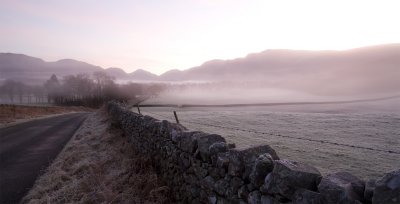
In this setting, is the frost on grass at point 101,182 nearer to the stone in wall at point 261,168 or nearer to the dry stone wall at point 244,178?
the dry stone wall at point 244,178

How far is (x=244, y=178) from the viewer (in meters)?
5.31

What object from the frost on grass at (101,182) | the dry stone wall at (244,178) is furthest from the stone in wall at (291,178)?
the frost on grass at (101,182)

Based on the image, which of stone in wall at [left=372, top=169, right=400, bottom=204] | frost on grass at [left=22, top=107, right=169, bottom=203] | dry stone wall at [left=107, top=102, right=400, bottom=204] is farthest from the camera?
frost on grass at [left=22, top=107, right=169, bottom=203]

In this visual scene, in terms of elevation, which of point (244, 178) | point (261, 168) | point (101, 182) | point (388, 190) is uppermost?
point (388, 190)

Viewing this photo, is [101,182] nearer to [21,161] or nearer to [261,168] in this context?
[261,168]

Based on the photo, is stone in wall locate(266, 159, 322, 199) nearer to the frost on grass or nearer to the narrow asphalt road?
the frost on grass

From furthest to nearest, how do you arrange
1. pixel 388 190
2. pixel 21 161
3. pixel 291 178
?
pixel 21 161
pixel 291 178
pixel 388 190

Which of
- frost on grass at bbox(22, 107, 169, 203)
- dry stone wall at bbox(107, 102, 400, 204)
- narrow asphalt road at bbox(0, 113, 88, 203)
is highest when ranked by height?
dry stone wall at bbox(107, 102, 400, 204)

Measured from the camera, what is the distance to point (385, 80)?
167625 millimetres

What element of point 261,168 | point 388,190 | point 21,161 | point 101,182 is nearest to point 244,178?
point 261,168

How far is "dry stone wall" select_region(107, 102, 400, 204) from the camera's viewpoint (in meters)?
3.55

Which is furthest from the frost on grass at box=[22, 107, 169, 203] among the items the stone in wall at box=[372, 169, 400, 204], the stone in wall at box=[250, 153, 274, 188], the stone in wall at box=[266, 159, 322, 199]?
the stone in wall at box=[372, 169, 400, 204]

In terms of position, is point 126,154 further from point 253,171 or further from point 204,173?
point 253,171

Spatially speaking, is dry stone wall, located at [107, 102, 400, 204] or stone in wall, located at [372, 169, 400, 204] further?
dry stone wall, located at [107, 102, 400, 204]
